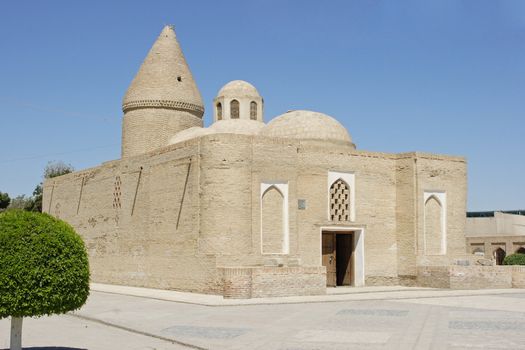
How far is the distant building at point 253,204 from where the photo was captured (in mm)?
20750

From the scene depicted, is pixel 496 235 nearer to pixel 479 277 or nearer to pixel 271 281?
pixel 479 277

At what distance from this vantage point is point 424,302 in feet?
56.5

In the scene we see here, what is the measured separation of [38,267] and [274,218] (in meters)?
14.0

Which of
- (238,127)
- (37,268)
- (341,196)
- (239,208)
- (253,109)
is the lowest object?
(37,268)

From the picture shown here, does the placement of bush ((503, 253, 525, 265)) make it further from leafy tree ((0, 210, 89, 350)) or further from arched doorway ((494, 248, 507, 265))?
leafy tree ((0, 210, 89, 350))

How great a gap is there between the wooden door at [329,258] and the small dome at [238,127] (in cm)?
688

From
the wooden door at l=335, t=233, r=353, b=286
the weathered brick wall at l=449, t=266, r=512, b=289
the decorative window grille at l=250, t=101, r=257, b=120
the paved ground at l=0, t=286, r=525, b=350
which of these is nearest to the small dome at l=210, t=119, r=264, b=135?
the decorative window grille at l=250, t=101, r=257, b=120

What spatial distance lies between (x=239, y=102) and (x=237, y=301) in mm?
15451

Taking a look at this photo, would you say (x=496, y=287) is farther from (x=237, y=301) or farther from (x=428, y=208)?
(x=237, y=301)

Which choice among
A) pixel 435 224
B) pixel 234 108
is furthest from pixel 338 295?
pixel 234 108

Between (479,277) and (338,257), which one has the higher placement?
(338,257)

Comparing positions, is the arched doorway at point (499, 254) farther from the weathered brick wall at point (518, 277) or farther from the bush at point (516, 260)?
the weathered brick wall at point (518, 277)

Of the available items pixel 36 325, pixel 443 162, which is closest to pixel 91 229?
pixel 443 162

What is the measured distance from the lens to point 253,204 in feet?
69.2
